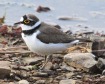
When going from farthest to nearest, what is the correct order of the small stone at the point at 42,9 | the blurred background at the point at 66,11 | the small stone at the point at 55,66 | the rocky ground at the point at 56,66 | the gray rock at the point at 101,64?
the small stone at the point at 42,9
the blurred background at the point at 66,11
the small stone at the point at 55,66
the gray rock at the point at 101,64
the rocky ground at the point at 56,66

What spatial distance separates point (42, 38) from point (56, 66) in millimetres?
491

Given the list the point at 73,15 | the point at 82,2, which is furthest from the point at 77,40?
the point at 82,2

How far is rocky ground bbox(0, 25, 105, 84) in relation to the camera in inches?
244

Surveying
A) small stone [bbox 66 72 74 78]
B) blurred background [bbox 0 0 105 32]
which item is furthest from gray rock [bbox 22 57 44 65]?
blurred background [bbox 0 0 105 32]

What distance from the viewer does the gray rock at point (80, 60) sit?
663 cm

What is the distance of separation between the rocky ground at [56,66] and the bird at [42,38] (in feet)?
0.71

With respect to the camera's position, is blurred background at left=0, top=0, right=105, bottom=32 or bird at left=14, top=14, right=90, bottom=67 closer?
bird at left=14, top=14, right=90, bottom=67

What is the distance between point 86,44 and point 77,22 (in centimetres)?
249

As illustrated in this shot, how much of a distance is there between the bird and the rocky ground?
0.22 m

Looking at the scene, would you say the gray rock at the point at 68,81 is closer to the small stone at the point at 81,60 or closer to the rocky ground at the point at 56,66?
the rocky ground at the point at 56,66

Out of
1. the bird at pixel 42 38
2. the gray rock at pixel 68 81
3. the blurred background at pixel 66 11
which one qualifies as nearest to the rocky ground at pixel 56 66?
the gray rock at pixel 68 81

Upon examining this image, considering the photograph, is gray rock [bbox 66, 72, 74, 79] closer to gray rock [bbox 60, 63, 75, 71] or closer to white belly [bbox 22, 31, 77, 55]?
gray rock [bbox 60, 63, 75, 71]

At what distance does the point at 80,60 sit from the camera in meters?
6.70

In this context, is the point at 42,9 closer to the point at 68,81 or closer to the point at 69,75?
the point at 69,75
